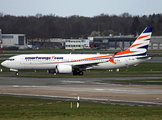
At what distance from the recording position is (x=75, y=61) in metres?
53.2

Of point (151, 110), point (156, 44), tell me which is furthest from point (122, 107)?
point (156, 44)

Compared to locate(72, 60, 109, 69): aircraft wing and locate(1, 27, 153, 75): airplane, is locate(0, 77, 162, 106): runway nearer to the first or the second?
locate(1, 27, 153, 75): airplane

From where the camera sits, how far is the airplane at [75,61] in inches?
2056

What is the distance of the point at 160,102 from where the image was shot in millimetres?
26641

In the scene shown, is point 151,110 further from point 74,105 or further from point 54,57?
point 54,57

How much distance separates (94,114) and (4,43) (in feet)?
570

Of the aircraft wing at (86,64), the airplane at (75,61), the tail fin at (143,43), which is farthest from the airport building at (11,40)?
the tail fin at (143,43)

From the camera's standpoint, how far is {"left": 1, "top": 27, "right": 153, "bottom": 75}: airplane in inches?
2056

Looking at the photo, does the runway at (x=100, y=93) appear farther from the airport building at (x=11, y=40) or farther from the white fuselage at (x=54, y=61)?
the airport building at (x=11, y=40)

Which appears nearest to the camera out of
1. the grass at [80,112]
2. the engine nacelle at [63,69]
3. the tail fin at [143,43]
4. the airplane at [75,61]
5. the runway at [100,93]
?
the grass at [80,112]

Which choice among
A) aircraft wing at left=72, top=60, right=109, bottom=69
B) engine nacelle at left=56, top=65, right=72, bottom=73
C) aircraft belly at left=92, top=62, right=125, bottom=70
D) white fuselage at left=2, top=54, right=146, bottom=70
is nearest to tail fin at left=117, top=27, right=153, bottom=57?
white fuselage at left=2, top=54, right=146, bottom=70

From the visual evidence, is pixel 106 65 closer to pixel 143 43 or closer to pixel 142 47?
pixel 142 47

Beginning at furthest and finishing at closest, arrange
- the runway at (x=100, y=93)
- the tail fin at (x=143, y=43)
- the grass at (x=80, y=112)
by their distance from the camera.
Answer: the tail fin at (x=143, y=43) < the runway at (x=100, y=93) < the grass at (x=80, y=112)

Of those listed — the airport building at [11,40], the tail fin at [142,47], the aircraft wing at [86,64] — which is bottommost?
the aircraft wing at [86,64]
